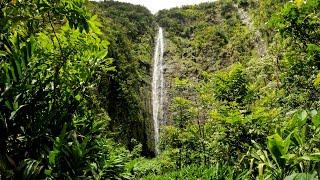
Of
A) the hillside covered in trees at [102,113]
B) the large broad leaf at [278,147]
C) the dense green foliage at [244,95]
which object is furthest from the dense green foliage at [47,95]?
the dense green foliage at [244,95]

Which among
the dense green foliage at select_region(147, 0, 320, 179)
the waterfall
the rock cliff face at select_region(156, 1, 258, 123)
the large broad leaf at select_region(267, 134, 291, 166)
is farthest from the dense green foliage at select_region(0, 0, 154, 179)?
the rock cliff face at select_region(156, 1, 258, 123)

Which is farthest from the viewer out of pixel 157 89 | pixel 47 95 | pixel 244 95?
pixel 157 89

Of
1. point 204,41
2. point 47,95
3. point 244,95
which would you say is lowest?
point 244,95

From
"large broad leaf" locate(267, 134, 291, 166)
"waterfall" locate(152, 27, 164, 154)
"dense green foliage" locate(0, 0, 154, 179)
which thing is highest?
"dense green foliage" locate(0, 0, 154, 179)

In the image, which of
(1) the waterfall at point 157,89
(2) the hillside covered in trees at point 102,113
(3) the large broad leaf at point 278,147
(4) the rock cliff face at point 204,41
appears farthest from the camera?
(4) the rock cliff face at point 204,41

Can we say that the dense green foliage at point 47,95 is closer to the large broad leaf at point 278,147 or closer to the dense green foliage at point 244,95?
the large broad leaf at point 278,147

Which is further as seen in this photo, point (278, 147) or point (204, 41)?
point (204, 41)

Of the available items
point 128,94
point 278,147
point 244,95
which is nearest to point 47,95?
point 278,147

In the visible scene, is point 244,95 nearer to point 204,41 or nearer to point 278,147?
point 278,147

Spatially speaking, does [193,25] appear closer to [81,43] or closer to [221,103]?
[221,103]

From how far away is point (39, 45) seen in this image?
3740 millimetres

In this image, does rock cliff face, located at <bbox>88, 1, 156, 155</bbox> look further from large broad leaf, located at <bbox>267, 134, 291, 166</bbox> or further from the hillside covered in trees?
large broad leaf, located at <bbox>267, 134, 291, 166</bbox>

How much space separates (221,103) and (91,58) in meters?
5.75

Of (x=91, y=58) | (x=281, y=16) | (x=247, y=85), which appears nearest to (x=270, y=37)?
(x=247, y=85)
